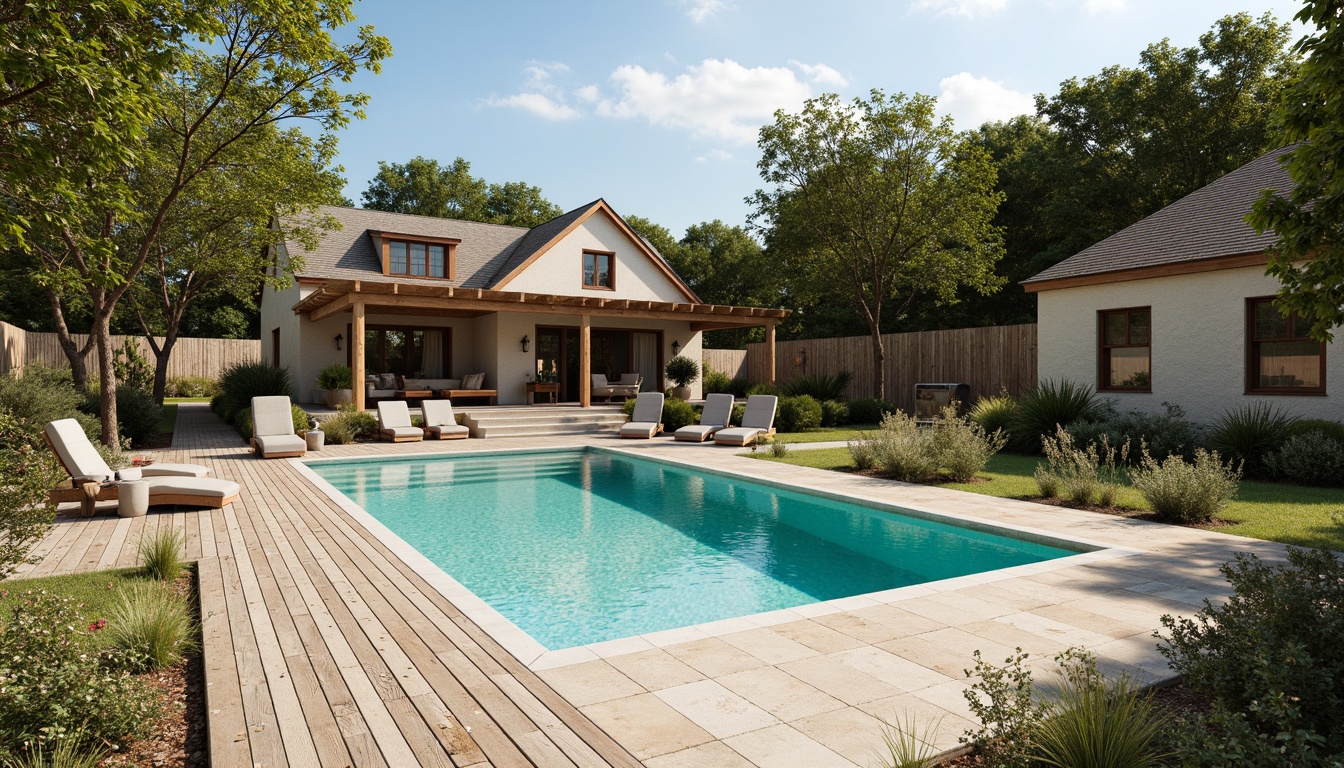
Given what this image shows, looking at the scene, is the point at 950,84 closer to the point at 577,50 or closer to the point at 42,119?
the point at 577,50

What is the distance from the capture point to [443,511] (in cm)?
920

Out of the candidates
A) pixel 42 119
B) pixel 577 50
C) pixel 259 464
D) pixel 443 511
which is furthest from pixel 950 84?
pixel 42 119

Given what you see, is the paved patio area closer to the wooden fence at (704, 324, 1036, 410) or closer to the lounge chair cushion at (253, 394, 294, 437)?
the lounge chair cushion at (253, 394, 294, 437)

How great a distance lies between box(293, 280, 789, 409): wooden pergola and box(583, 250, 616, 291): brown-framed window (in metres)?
3.20

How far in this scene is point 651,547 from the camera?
295 inches

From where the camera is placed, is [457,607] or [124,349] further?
[124,349]

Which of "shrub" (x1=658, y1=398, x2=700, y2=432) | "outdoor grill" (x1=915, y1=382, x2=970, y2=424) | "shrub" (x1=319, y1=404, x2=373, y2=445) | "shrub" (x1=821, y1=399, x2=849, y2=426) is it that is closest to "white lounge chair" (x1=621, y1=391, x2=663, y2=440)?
"shrub" (x1=658, y1=398, x2=700, y2=432)

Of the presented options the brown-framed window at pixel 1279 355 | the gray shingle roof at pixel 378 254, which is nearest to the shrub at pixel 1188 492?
the brown-framed window at pixel 1279 355

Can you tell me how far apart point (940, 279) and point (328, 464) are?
617 inches

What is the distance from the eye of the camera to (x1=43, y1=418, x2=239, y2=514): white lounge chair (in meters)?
7.78

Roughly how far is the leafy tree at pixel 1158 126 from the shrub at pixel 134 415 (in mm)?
26990

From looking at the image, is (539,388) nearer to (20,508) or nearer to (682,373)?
(682,373)

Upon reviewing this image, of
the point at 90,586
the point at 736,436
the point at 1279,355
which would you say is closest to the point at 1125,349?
the point at 1279,355

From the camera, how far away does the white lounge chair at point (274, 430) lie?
12.6m
